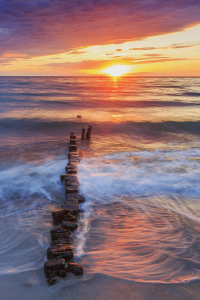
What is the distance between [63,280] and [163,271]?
4.12ft

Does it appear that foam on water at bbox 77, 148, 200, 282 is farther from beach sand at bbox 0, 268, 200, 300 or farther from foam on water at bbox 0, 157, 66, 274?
foam on water at bbox 0, 157, 66, 274

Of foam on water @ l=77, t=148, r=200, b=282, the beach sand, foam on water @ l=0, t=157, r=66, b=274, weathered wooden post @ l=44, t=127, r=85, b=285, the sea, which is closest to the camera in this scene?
the beach sand

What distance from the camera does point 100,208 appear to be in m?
4.79

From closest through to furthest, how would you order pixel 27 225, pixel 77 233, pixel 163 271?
1. pixel 163 271
2. pixel 77 233
3. pixel 27 225

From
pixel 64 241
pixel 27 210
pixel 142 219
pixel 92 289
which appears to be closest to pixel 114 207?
pixel 142 219

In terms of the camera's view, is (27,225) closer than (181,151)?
Yes

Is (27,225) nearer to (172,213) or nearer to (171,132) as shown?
(172,213)

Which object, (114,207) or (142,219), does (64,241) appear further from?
(114,207)

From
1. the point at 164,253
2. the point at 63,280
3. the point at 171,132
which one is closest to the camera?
the point at 63,280

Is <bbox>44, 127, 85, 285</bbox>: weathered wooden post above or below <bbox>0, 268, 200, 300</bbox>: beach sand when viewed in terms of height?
above

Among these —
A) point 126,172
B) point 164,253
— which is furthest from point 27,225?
point 126,172

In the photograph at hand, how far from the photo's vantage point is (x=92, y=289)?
2.54m

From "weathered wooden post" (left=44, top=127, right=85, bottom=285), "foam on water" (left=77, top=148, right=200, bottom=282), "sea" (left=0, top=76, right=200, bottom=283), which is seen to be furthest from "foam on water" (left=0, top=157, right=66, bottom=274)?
"foam on water" (left=77, top=148, right=200, bottom=282)

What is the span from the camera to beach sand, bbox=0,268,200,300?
8.06 ft
